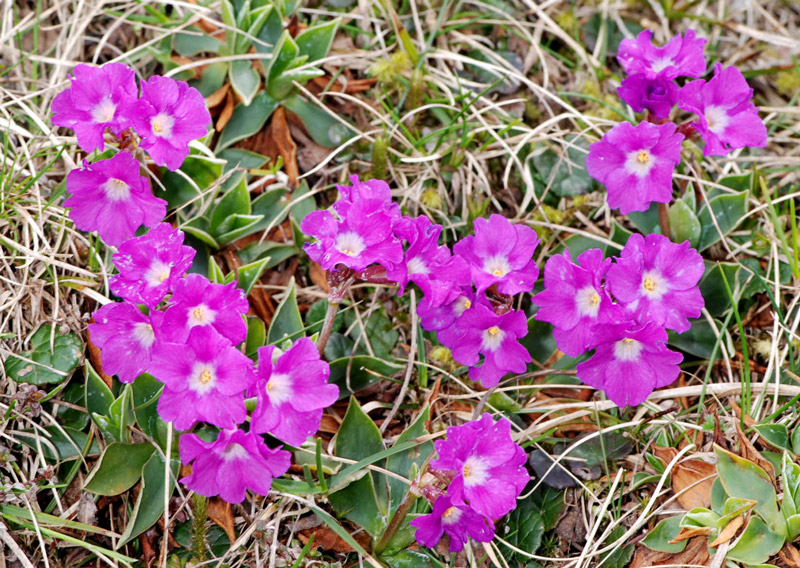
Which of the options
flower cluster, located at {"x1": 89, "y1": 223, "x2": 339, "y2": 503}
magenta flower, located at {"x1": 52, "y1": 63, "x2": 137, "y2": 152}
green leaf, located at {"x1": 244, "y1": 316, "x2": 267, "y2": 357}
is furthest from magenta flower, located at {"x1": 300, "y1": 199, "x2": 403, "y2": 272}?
magenta flower, located at {"x1": 52, "y1": 63, "x2": 137, "y2": 152}

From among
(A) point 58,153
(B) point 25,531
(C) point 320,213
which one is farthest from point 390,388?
(A) point 58,153

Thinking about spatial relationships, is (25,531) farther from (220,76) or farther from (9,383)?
(220,76)

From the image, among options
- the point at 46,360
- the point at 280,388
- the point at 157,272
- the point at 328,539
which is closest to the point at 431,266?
the point at 280,388

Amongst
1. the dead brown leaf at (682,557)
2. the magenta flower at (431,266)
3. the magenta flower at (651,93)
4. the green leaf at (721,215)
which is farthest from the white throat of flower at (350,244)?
the green leaf at (721,215)

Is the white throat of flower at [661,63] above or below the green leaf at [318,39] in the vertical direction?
above

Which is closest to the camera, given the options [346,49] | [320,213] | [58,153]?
[320,213]

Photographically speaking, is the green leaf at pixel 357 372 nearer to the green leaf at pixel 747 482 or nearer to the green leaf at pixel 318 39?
the green leaf at pixel 747 482

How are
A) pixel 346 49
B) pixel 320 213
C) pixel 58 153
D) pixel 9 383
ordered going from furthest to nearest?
1. pixel 346 49
2. pixel 58 153
3. pixel 9 383
4. pixel 320 213

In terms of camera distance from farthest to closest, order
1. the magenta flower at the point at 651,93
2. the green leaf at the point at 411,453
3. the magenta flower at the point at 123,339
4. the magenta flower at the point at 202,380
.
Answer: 1. the magenta flower at the point at 651,93
2. the green leaf at the point at 411,453
3. the magenta flower at the point at 123,339
4. the magenta flower at the point at 202,380
